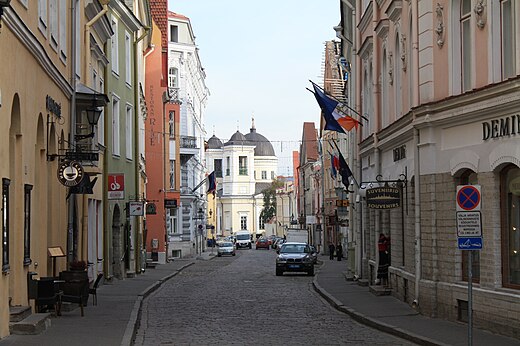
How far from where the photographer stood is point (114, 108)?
36.8 m

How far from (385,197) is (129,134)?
1925 centimetres

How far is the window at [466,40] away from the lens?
19.1 m

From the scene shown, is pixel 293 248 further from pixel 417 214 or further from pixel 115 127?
pixel 417 214

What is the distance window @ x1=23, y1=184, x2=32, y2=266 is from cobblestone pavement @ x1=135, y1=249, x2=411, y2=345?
8.72 ft

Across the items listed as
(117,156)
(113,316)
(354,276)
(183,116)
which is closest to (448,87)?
(113,316)

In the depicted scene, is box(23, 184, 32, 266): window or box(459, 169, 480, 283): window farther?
box(459, 169, 480, 283): window

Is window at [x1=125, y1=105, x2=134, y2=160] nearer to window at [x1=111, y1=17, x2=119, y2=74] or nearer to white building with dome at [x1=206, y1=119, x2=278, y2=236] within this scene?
window at [x1=111, y1=17, x2=119, y2=74]

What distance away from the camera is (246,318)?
2255 cm

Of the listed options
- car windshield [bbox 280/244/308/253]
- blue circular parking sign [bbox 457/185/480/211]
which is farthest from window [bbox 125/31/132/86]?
blue circular parking sign [bbox 457/185/480/211]

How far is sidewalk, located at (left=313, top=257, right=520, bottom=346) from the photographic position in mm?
16663

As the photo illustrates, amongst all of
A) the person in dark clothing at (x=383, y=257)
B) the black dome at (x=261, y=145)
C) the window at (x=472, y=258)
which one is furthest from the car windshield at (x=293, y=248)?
the black dome at (x=261, y=145)

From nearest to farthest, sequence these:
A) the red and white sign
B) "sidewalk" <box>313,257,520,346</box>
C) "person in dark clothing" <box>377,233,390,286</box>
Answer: "sidewalk" <box>313,257,520,346</box> < "person in dark clothing" <box>377,233,390,286</box> < the red and white sign

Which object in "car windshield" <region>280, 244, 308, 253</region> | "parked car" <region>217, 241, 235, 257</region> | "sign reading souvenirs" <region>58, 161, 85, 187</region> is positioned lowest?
"parked car" <region>217, 241, 235, 257</region>

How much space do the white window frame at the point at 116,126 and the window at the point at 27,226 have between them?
678 inches
